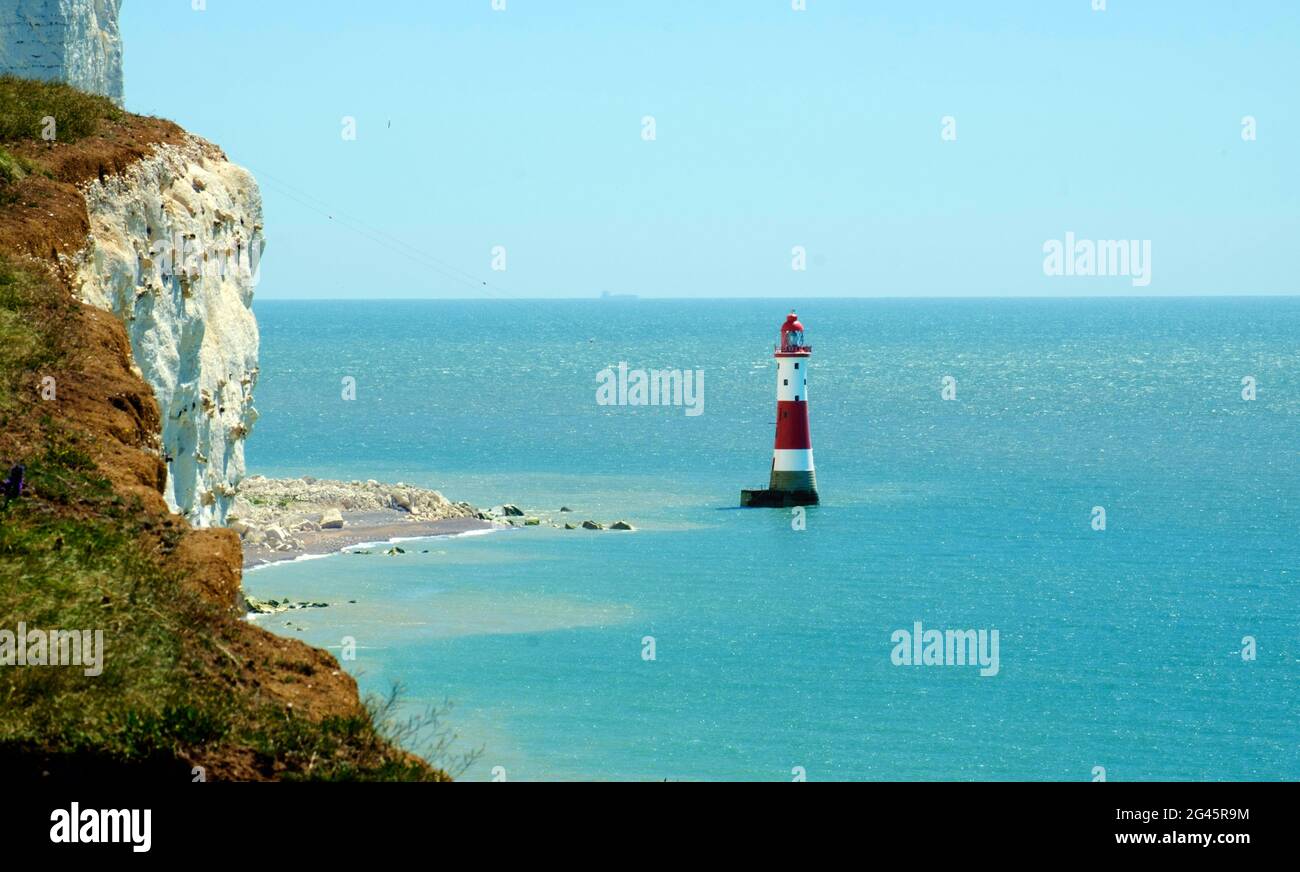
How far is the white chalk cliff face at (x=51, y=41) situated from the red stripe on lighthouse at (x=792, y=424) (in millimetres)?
28275

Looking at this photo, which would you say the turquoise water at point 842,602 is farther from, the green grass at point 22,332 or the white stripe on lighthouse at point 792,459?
the green grass at point 22,332

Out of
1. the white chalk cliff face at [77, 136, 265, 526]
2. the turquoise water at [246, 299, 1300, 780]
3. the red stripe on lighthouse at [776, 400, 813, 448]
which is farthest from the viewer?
the red stripe on lighthouse at [776, 400, 813, 448]

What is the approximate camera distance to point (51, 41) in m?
32.6

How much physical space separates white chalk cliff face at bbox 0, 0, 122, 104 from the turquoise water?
1257 cm

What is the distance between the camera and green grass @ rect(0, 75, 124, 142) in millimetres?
21531

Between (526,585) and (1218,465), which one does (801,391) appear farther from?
(1218,465)

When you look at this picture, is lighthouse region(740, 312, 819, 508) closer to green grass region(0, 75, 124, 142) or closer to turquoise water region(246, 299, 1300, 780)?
turquoise water region(246, 299, 1300, 780)

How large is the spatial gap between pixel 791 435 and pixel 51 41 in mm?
31332

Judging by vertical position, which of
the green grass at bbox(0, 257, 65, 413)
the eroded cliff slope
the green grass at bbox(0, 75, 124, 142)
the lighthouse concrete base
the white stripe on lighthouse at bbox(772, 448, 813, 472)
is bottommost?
the lighthouse concrete base

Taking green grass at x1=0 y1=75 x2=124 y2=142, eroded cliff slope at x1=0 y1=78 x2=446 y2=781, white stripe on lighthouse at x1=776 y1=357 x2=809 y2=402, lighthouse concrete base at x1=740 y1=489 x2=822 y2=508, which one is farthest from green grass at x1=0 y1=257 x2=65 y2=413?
lighthouse concrete base at x1=740 y1=489 x2=822 y2=508

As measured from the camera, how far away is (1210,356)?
183875 mm

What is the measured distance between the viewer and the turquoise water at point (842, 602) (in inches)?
1194

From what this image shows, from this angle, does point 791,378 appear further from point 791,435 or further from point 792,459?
point 792,459
